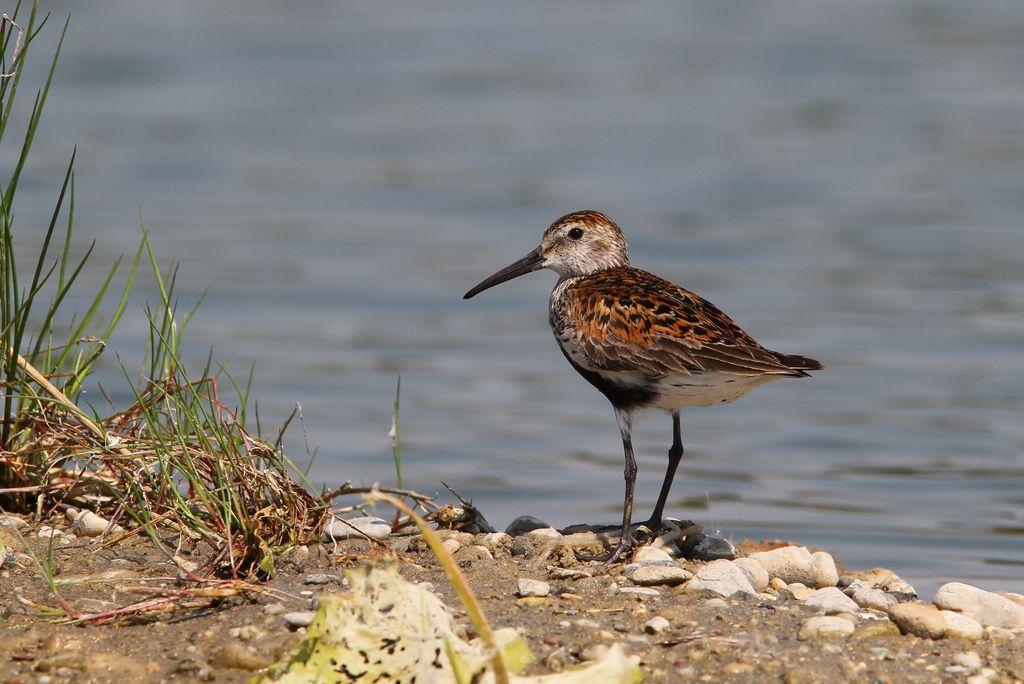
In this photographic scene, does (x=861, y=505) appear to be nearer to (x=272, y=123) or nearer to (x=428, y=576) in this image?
(x=428, y=576)

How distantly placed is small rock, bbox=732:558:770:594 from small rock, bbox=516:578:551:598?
0.83 metres

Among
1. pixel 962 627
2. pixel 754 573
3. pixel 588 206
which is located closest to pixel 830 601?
pixel 754 573

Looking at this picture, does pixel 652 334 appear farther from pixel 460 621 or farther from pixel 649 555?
pixel 460 621

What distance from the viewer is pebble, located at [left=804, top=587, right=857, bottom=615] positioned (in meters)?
5.60

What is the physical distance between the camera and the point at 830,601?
568 cm

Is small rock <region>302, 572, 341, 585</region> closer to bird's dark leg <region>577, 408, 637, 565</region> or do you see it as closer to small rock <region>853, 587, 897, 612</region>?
bird's dark leg <region>577, 408, 637, 565</region>

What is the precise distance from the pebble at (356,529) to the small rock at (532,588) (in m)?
0.77

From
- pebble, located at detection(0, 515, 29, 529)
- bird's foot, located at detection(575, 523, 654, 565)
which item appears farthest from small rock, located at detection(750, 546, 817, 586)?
pebble, located at detection(0, 515, 29, 529)

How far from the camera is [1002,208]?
645 inches

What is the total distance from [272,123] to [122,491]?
1395cm

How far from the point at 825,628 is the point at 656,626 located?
23.3 inches

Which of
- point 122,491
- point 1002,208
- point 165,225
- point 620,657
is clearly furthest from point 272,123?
point 620,657

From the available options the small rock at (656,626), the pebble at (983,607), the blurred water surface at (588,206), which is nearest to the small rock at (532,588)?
the small rock at (656,626)

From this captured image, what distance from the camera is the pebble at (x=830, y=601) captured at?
18.4ft
